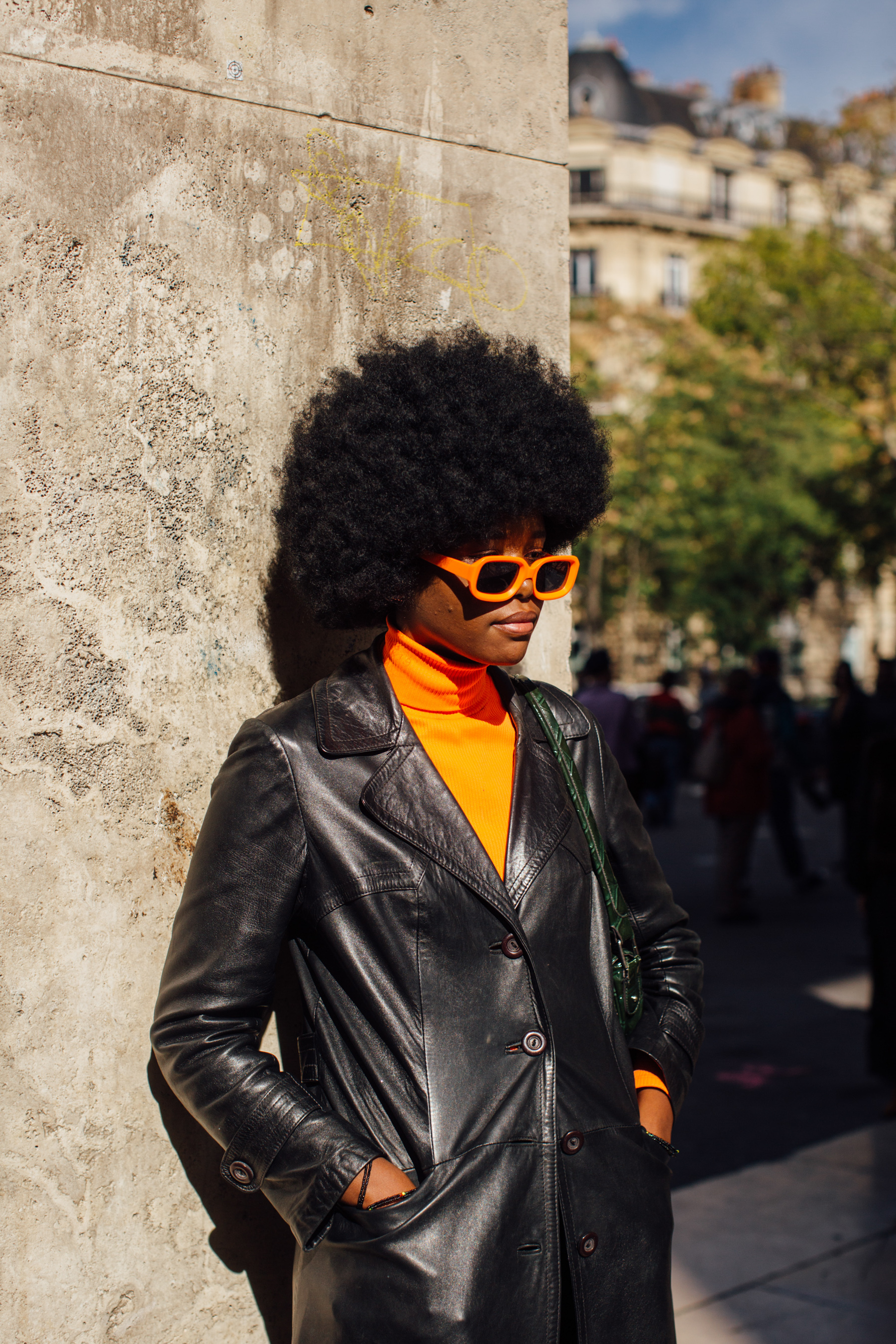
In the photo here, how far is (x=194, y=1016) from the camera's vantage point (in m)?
1.92

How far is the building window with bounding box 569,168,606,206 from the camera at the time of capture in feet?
161

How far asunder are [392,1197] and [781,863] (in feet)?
39.6

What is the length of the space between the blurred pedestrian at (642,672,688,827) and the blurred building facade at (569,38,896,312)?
31066 millimetres

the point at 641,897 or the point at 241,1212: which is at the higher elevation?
the point at 641,897

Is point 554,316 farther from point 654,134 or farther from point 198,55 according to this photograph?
point 654,134

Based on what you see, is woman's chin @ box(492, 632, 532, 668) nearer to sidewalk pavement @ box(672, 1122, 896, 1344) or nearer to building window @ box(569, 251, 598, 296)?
sidewalk pavement @ box(672, 1122, 896, 1344)

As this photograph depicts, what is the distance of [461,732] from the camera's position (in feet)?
7.02

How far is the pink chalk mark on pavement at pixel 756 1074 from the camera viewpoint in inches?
240

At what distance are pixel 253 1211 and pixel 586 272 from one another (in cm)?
4847

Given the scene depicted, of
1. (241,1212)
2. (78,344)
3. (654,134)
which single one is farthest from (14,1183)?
(654,134)

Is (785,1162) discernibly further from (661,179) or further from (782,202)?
(782,202)

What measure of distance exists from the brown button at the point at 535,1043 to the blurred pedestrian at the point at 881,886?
12.8 feet

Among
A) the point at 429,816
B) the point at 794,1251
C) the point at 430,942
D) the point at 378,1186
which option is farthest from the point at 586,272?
the point at 378,1186

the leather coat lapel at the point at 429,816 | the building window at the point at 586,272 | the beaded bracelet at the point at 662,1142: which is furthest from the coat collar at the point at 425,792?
the building window at the point at 586,272
